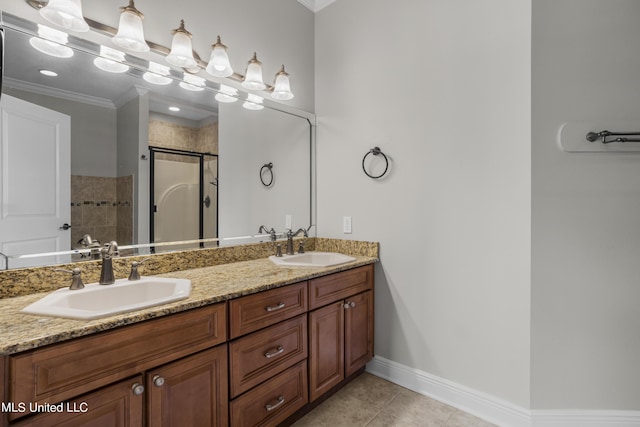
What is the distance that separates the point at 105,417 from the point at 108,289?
54cm

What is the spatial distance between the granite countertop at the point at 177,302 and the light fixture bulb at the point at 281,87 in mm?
1151

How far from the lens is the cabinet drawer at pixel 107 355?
2.94ft

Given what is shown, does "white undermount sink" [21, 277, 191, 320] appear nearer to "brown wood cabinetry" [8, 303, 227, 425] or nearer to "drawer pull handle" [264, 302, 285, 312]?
"brown wood cabinetry" [8, 303, 227, 425]

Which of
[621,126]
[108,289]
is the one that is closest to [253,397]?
[108,289]

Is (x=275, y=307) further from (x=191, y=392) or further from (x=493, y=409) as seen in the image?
(x=493, y=409)

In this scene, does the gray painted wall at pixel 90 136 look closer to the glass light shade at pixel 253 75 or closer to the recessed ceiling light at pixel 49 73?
the recessed ceiling light at pixel 49 73

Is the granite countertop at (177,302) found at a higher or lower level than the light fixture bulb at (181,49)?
lower

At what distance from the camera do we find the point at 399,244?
2.18m

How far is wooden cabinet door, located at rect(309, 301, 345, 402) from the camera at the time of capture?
70.5 inches

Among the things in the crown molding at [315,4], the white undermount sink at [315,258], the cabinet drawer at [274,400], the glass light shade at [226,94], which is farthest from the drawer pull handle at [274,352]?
the crown molding at [315,4]

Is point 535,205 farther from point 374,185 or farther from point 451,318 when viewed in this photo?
point 374,185

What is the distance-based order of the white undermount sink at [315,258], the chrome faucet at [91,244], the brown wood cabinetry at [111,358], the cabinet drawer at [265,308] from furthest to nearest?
1. the white undermount sink at [315,258]
2. the chrome faucet at [91,244]
3. the cabinet drawer at [265,308]
4. the brown wood cabinetry at [111,358]

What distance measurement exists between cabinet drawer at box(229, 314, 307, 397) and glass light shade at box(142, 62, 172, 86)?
1388 millimetres

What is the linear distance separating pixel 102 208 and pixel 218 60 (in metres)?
1.01
